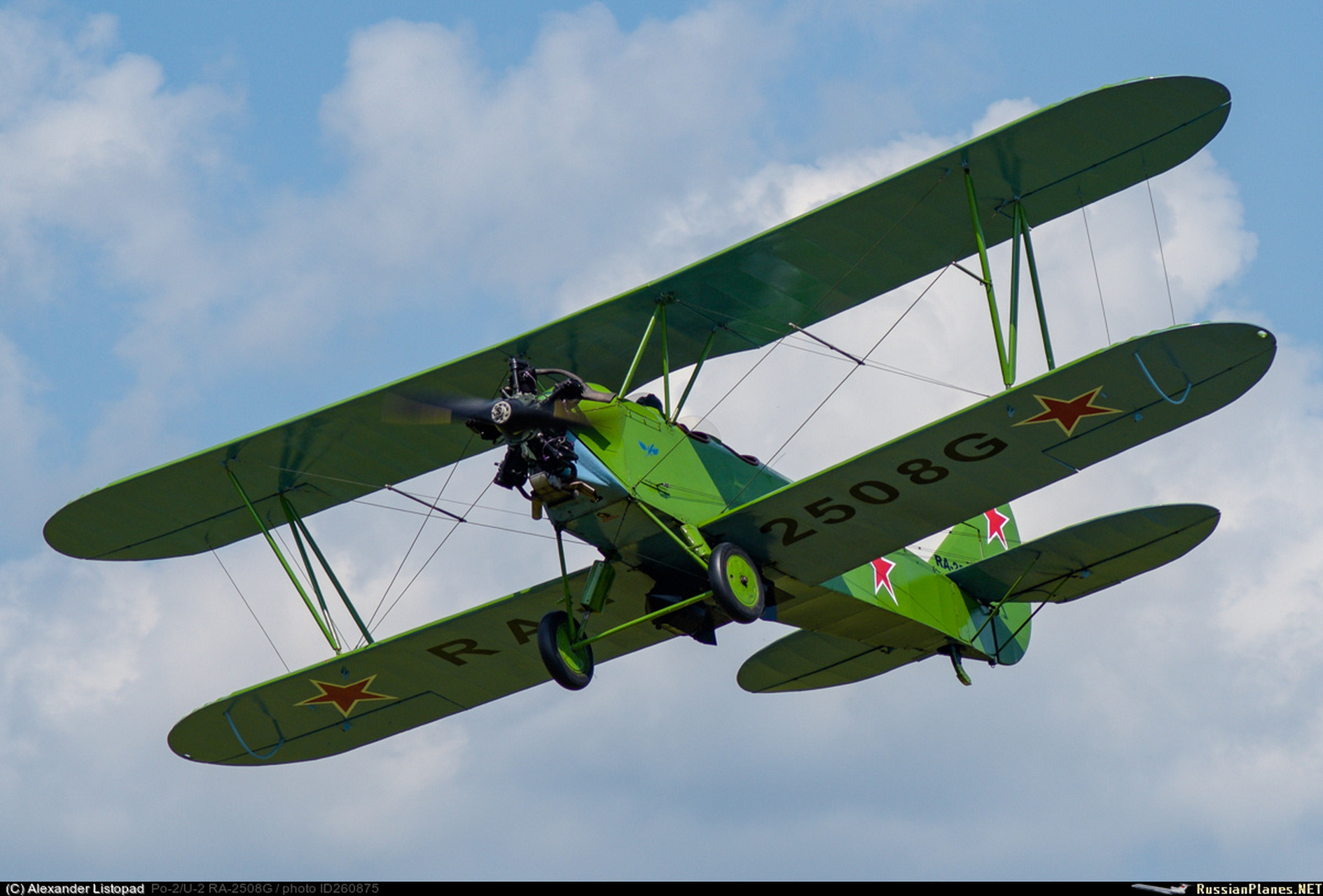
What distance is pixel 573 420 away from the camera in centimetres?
1385

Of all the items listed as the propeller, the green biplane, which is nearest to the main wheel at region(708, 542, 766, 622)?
the green biplane

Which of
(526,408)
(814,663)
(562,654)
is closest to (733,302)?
(526,408)

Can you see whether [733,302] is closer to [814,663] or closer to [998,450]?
[998,450]

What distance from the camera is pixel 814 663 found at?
57.5 feet

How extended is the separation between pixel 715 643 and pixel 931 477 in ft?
7.22

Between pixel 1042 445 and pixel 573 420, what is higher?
pixel 573 420

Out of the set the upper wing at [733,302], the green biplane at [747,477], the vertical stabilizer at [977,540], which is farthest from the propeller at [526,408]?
the vertical stabilizer at [977,540]

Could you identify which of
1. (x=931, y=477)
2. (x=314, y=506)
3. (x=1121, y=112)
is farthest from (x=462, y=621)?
(x=1121, y=112)

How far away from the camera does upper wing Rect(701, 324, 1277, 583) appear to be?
13141mm

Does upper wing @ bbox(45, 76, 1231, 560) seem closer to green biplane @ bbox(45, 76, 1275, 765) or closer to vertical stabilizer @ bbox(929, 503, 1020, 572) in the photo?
green biplane @ bbox(45, 76, 1275, 765)

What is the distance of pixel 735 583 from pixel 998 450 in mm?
2138

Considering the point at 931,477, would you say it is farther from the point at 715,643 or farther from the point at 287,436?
the point at 287,436
